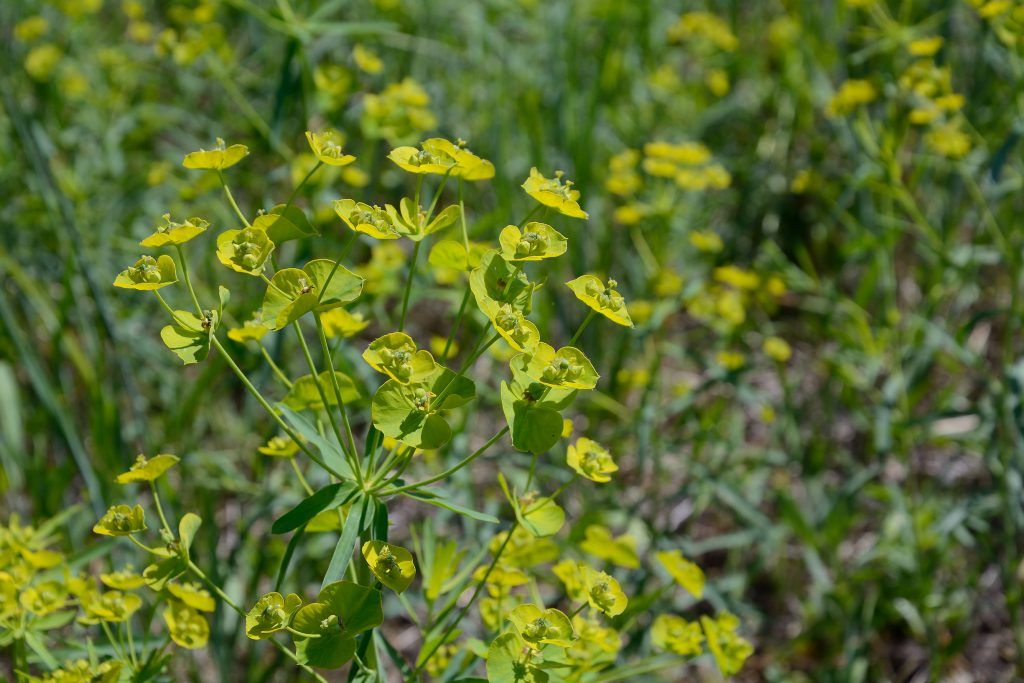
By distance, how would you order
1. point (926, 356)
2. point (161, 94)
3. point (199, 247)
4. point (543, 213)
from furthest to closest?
point (161, 94) < point (199, 247) < point (926, 356) < point (543, 213)

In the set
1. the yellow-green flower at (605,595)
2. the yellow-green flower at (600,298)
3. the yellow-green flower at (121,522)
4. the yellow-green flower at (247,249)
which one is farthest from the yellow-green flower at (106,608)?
the yellow-green flower at (600,298)

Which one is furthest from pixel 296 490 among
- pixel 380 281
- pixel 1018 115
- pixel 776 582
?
pixel 1018 115

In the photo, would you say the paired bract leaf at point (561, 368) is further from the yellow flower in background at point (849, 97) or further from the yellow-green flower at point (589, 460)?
the yellow flower in background at point (849, 97)

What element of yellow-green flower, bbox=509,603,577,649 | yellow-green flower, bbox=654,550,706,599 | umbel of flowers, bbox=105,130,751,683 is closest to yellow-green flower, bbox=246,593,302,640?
umbel of flowers, bbox=105,130,751,683

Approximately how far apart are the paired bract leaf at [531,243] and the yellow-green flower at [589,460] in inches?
9.7

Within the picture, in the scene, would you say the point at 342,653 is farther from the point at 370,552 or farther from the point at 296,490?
the point at 296,490

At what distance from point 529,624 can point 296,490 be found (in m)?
1.21

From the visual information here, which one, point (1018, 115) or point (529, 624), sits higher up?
point (1018, 115)

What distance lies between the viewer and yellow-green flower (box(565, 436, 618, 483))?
1230 mm

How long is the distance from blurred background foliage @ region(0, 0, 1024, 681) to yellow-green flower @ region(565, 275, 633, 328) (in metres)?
0.61

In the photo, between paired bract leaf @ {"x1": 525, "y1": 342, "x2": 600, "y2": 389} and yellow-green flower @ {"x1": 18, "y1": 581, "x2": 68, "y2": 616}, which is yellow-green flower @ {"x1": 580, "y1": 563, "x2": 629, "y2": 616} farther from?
yellow-green flower @ {"x1": 18, "y1": 581, "x2": 68, "y2": 616}

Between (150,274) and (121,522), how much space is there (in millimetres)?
307

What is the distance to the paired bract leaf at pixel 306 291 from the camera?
110cm

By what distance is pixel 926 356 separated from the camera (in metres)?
2.49
